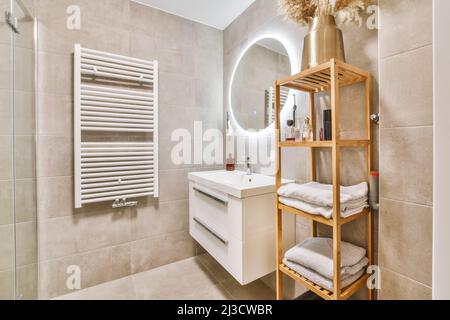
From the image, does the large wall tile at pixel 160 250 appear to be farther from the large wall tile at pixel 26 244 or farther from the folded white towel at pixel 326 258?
the folded white towel at pixel 326 258

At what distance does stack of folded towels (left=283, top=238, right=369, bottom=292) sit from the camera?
89cm

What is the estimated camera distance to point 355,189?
3.15 feet

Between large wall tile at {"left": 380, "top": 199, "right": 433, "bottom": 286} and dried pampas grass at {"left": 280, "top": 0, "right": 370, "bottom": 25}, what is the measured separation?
0.81 meters

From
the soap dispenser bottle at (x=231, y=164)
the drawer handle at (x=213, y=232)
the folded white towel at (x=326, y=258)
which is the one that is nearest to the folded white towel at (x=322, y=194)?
the folded white towel at (x=326, y=258)

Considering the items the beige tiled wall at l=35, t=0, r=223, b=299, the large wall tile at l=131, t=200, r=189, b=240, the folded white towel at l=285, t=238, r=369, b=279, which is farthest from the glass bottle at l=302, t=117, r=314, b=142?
the large wall tile at l=131, t=200, r=189, b=240

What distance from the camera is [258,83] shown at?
5.48 ft

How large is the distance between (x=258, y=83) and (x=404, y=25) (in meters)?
1.00

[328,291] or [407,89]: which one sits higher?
[407,89]

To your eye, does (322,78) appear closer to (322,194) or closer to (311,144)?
(311,144)

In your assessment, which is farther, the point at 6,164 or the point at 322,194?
the point at 6,164

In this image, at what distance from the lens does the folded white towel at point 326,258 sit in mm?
891

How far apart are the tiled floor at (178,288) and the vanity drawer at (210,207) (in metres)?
0.49

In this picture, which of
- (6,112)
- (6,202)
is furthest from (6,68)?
(6,202)

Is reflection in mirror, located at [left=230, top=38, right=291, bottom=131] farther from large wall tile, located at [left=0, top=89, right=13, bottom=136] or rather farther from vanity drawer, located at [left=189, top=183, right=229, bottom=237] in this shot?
large wall tile, located at [left=0, top=89, right=13, bottom=136]
